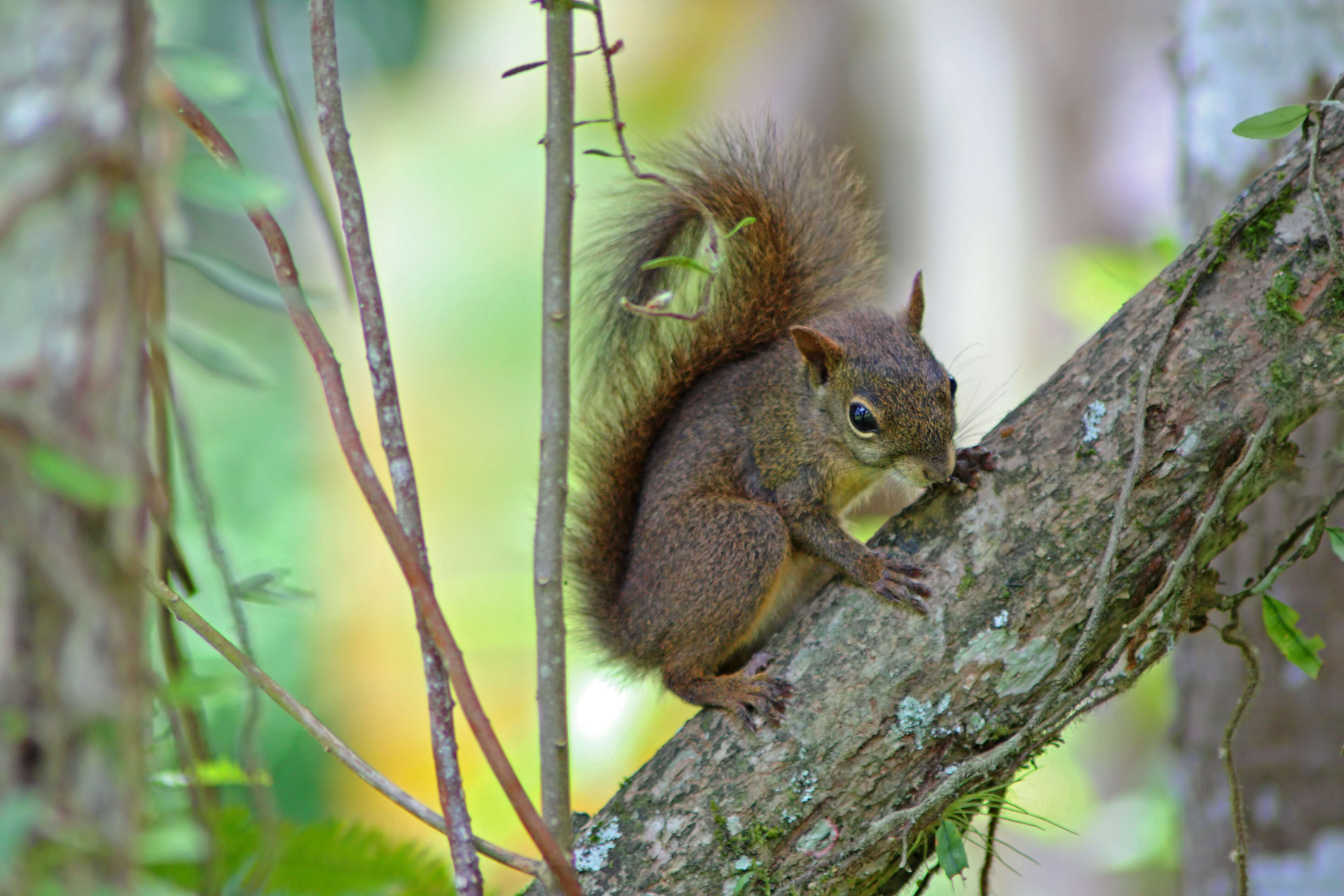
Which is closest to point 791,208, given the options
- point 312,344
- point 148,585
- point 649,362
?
point 649,362

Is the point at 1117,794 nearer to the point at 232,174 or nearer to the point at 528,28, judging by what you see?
the point at 232,174

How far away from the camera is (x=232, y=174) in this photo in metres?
0.63

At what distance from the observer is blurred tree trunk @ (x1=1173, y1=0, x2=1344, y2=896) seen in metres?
1.90

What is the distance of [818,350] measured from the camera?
1813mm

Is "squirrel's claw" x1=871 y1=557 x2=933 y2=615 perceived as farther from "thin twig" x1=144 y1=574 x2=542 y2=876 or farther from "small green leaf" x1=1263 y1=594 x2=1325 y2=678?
"thin twig" x1=144 y1=574 x2=542 y2=876

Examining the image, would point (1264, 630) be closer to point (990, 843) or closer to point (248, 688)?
point (990, 843)

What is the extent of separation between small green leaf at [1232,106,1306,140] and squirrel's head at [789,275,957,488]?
1.97 ft

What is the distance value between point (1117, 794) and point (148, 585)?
13.8ft

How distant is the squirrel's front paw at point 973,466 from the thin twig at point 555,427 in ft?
2.09

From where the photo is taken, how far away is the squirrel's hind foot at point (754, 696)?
4.40 ft

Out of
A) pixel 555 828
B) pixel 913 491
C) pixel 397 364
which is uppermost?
pixel 397 364

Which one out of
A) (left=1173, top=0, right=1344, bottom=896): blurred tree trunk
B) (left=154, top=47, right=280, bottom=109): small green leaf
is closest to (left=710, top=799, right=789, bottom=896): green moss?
(left=154, top=47, right=280, bottom=109): small green leaf

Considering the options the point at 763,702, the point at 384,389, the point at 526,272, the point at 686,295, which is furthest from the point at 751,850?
the point at 526,272

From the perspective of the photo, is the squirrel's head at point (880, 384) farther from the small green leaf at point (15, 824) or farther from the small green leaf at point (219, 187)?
the small green leaf at point (15, 824)
